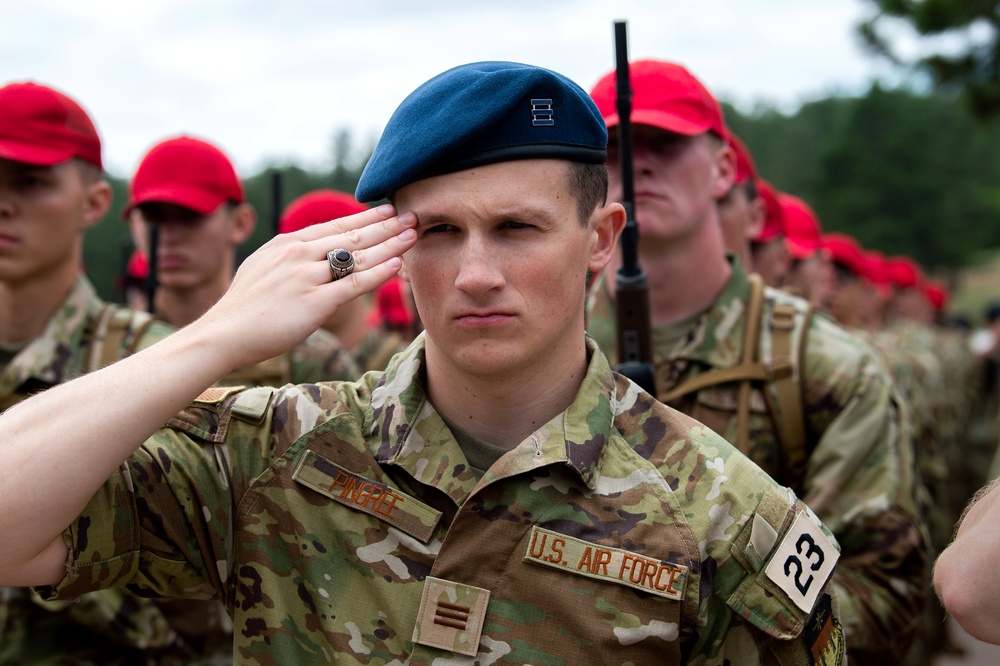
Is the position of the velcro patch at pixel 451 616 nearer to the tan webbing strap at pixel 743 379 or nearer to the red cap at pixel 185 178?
the tan webbing strap at pixel 743 379

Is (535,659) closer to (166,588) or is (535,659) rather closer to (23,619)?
(166,588)

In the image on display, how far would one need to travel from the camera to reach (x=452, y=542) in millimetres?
2355

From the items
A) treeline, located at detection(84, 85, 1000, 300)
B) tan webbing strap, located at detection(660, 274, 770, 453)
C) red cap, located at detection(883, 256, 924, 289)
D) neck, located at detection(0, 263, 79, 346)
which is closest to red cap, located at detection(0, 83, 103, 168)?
neck, located at detection(0, 263, 79, 346)

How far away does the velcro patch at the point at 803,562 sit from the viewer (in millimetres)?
2365

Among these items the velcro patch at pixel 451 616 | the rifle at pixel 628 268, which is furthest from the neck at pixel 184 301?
the velcro patch at pixel 451 616

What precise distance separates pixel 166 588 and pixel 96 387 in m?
0.59

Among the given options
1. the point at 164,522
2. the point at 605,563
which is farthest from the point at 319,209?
the point at 605,563

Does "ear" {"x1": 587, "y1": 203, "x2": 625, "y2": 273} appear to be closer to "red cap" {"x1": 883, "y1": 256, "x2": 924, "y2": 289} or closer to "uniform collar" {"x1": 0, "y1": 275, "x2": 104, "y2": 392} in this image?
"uniform collar" {"x1": 0, "y1": 275, "x2": 104, "y2": 392}

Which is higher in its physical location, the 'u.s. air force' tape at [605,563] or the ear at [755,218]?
the 'u.s. air force' tape at [605,563]

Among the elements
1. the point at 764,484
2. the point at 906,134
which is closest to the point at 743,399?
the point at 764,484

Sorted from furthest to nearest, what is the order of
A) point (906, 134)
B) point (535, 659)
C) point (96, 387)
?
1. point (906, 134)
2. point (535, 659)
3. point (96, 387)

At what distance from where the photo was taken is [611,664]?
7.48ft

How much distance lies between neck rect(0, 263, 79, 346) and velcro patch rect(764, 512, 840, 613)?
10.2 feet

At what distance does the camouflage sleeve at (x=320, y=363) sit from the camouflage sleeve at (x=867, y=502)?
252cm
